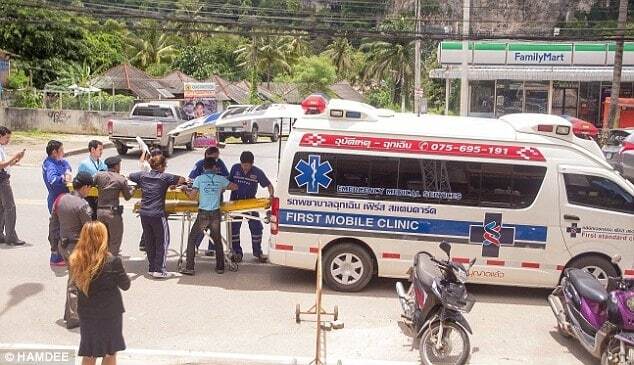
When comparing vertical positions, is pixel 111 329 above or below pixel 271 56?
below

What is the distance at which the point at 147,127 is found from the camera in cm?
2359

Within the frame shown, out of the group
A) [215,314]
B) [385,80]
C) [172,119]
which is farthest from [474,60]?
[215,314]

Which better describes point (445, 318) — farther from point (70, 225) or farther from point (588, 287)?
point (70, 225)

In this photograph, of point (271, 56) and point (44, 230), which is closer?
point (44, 230)

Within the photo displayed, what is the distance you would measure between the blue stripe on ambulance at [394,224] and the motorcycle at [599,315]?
121 centimetres

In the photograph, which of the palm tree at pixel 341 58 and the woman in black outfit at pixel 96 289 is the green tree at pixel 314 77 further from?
the woman in black outfit at pixel 96 289

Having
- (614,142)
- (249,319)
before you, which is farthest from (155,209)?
(614,142)

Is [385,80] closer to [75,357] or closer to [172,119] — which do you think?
[172,119]

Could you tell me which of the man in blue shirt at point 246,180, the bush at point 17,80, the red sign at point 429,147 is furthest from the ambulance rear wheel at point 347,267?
the bush at point 17,80

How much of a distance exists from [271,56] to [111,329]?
199ft

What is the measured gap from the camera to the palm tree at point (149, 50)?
60.9m

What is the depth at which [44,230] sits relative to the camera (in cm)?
1180

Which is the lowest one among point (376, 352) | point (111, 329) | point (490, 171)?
point (376, 352)

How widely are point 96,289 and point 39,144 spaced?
2335cm
